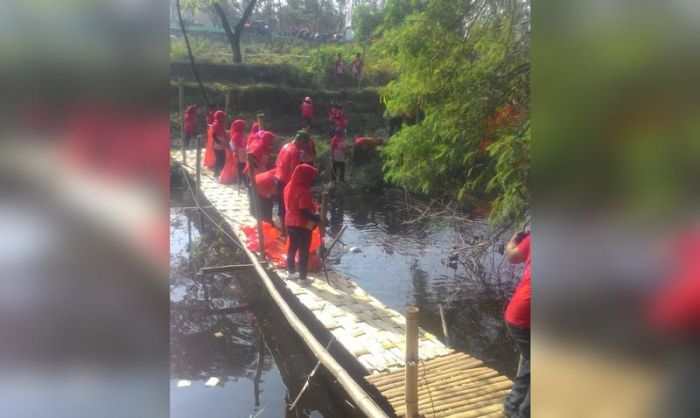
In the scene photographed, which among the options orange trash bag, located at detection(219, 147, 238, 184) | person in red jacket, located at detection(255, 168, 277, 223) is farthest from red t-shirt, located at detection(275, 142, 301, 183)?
orange trash bag, located at detection(219, 147, 238, 184)

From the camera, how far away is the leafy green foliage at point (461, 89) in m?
4.76

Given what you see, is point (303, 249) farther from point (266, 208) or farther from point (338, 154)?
point (338, 154)

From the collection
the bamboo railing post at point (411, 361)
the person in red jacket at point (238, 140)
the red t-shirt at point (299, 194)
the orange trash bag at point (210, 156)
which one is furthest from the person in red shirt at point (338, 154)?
the bamboo railing post at point (411, 361)

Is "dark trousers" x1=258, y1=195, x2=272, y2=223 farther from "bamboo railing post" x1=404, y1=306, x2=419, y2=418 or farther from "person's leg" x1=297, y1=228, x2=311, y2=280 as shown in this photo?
"bamboo railing post" x1=404, y1=306, x2=419, y2=418

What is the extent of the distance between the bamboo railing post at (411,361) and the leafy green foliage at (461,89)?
192cm

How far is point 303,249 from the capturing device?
5512 mm

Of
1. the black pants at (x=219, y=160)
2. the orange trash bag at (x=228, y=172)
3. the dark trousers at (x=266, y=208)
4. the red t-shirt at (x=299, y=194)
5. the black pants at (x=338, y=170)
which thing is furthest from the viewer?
the black pants at (x=338, y=170)

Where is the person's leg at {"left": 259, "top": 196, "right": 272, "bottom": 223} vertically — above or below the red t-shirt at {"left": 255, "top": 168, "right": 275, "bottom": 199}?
below

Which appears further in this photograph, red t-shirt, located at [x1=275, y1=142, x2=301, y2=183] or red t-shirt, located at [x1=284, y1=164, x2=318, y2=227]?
red t-shirt, located at [x1=275, y1=142, x2=301, y2=183]

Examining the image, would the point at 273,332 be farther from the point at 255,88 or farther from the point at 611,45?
the point at 255,88

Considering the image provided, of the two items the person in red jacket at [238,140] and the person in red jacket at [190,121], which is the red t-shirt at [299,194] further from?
the person in red jacket at [190,121]

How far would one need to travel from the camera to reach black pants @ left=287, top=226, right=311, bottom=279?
542 centimetres

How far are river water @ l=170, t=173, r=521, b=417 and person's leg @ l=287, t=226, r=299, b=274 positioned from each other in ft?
2.02

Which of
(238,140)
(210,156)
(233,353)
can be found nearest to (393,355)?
(233,353)
